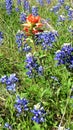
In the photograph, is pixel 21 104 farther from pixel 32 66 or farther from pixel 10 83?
pixel 32 66

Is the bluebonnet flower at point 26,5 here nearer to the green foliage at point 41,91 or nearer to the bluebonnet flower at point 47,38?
the green foliage at point 41,91

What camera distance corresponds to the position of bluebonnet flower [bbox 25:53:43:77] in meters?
3.84

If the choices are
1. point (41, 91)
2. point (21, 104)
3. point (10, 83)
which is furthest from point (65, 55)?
point (21, 104)

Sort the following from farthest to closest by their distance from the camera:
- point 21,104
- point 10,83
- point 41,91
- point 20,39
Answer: point 20,39, point 41,91, point 10,83, point 21,104

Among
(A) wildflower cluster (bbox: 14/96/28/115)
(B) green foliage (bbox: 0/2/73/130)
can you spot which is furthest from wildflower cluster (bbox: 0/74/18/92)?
(A) wildflower cluster (bbox: 14/96/28/115)

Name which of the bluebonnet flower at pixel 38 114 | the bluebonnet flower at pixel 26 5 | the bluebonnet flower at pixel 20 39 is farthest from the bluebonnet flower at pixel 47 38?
the bluebonnet flower at pixel 26 5

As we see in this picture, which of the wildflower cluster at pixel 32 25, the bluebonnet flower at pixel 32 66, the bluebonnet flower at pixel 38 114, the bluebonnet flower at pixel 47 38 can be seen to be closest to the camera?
the bluebonnet flower at pixel 38 114

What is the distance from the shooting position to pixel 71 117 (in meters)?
3.87

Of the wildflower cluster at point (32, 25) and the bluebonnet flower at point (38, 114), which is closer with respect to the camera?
the bluebonnet flower at point (38, 114)

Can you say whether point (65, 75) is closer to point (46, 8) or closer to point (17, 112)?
point (17, 112)

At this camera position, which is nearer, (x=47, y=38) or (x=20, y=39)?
(x=47, y=38)

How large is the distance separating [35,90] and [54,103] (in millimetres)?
310

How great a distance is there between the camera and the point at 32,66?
390 centimetres

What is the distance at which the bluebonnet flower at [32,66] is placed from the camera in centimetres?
384
